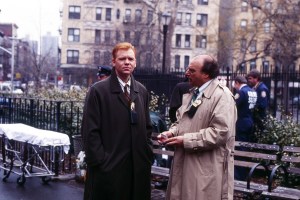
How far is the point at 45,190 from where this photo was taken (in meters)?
8.63

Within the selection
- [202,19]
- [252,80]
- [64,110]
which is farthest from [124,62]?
[202,19]

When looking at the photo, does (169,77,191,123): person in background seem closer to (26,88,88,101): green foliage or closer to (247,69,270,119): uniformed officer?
(247,69,270,119): uniformed officer

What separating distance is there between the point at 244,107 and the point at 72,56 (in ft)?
195

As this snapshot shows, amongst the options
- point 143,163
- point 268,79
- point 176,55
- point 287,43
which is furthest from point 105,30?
point 143,163

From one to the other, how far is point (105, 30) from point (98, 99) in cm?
5897

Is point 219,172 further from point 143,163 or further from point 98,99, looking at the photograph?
point 98,99

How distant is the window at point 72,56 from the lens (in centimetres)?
6638

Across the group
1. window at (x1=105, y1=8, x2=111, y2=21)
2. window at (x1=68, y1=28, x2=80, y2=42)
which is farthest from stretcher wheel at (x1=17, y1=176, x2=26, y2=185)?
window at (x1=68, y1=28, x2=80, y2=42)

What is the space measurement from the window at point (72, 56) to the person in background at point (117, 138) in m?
62.3

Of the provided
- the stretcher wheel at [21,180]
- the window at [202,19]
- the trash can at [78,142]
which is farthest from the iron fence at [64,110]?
the window at [202,19]

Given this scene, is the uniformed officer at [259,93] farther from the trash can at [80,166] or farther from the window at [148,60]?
the window at [148,60]

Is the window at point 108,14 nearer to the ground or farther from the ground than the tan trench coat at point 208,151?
farther from the ground

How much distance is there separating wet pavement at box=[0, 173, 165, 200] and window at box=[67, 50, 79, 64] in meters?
57.6

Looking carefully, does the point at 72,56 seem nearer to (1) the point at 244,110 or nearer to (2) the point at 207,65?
(1) the point at 244,110
